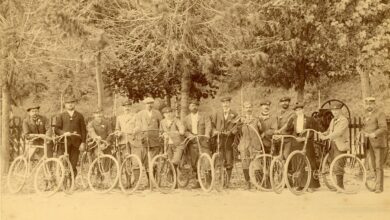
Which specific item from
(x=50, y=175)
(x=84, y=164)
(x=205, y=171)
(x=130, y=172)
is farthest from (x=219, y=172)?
(x=50, y=175)

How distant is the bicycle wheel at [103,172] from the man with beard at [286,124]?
2579mm

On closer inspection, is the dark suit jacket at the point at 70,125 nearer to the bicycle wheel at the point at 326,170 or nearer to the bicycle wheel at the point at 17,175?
the bicycle wheel at the point at 17,175

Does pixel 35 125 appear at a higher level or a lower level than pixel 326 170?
higher

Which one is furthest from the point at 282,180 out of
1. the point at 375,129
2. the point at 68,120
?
the point at 68,120

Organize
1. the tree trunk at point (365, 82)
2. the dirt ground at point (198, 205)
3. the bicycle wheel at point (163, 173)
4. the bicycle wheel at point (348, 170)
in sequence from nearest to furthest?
the dirt ground at point (198, 205)
the bicycle wheel at point (348, 170)
the bicycle wheel at point (163, 173)
the tree trunk at point (365, 82)

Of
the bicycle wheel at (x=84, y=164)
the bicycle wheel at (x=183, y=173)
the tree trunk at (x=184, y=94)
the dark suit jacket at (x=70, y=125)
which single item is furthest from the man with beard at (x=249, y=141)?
the dark suit jacket at (x=70, y=125)

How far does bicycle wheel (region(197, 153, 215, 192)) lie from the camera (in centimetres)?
969

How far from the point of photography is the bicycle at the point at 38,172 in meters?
9.54

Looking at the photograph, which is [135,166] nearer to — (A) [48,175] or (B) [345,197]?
(A) [48,175]

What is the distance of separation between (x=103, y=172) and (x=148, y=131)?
0.94 meters

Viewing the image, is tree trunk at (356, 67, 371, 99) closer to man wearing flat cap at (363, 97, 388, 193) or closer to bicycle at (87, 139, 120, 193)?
man wearing flat cap at (363, 97, 388, 193)

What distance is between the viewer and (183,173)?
33.7 ft

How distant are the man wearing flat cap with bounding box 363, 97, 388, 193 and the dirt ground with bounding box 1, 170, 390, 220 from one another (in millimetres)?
312

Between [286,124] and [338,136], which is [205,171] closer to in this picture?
[286,124]
